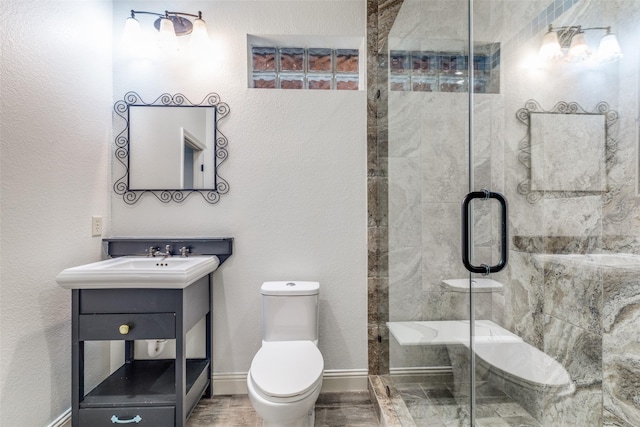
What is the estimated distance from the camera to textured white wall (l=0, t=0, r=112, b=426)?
55.7 inches

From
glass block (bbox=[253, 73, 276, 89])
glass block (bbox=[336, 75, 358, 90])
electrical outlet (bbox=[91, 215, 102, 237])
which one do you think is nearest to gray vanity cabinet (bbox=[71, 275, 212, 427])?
electrical outlet (bbox=[91, 215, 102, 237])

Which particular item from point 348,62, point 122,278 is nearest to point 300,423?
point 122,278

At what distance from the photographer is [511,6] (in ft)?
4.42

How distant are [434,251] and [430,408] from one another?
70 centimetres

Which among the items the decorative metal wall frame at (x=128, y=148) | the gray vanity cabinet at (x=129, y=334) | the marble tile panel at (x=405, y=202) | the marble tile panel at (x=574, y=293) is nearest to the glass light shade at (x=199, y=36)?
the decorative metal wall frame at (x=128, y=148)

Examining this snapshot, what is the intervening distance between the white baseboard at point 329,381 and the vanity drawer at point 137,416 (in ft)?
1.78

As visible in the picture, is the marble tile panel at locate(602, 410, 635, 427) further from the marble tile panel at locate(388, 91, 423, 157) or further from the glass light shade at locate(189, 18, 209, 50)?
the glass light shade at locate(189, 18, 209, 50)

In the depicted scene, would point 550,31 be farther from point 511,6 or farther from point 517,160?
point 517,160

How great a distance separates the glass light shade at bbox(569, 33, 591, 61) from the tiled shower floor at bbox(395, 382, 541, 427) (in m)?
1.22

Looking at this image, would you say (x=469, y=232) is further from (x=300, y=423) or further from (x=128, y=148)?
(x=128, y=148)

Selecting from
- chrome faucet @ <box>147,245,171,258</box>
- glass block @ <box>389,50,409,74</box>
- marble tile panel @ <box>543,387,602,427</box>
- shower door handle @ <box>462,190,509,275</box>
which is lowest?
marble tile panel @ <box>543,387,602,427</box>

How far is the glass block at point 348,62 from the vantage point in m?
2.30

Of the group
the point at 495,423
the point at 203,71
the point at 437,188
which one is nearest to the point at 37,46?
the point at 203,71

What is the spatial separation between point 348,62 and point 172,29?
1.15 metres
